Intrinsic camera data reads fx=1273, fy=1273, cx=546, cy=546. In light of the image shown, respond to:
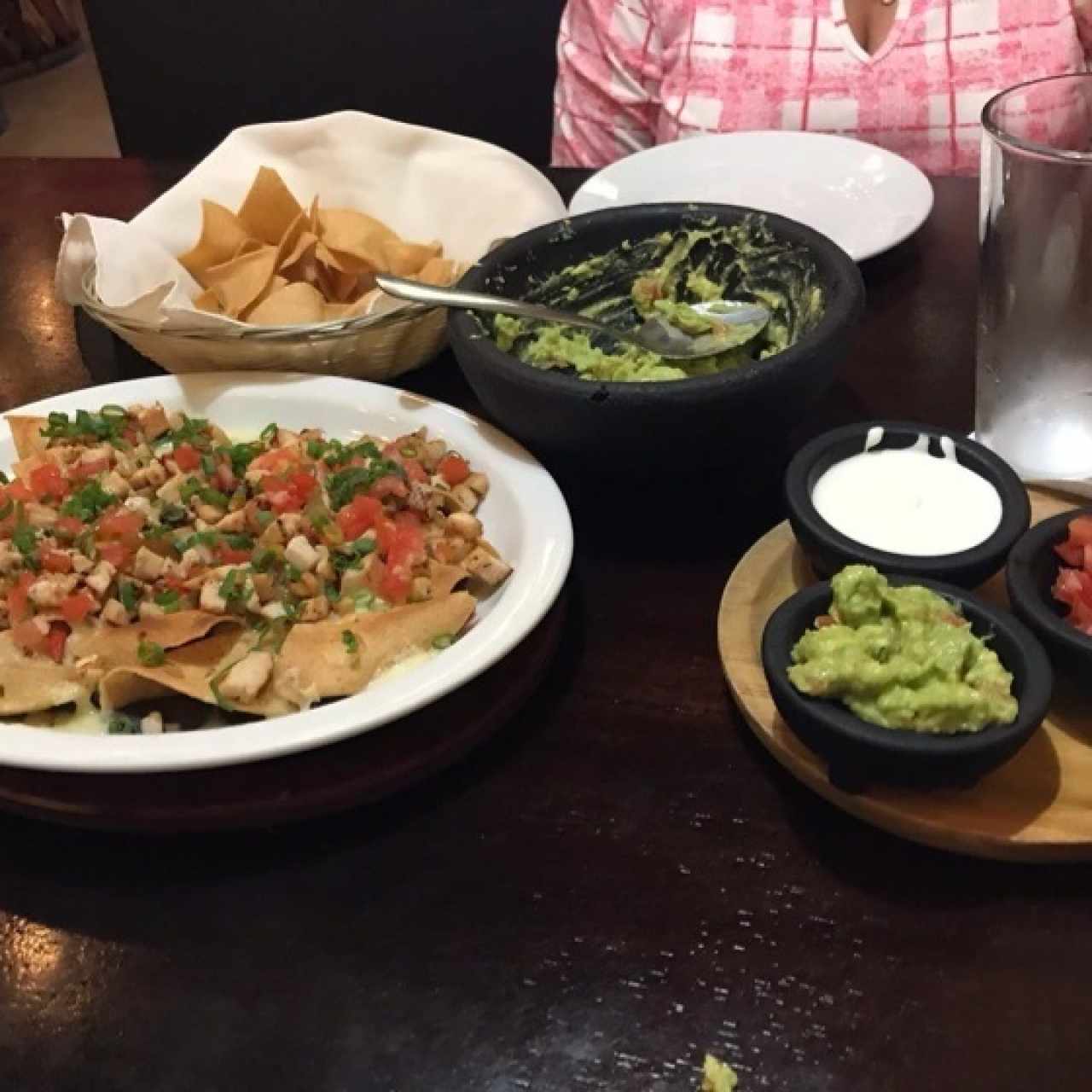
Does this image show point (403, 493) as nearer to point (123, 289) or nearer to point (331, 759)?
point (331, 759)

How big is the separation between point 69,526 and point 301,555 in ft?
0.79

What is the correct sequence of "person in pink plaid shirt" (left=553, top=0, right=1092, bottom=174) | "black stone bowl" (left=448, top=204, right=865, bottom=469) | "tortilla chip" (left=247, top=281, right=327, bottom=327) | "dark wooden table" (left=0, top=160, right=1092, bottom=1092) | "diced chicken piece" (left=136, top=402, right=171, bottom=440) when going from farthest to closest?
"person in pink plaid shirt" (left=553, top=0, right=1092, bottom=174) < "tortilla chip" (left=247, top=281, right=327, bottom=327) < "diced chicken piece" (left=136, top=402, right=171, bottom=440) < "black stone bowl" (left=448, top=204, right=865, bottom=469) < "dark wooden table" (left=0, top=160, right=1092, bottom=1092)

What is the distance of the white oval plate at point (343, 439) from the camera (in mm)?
978

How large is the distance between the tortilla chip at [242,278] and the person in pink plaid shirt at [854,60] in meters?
0.97

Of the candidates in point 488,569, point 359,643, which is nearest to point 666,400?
point 488,569

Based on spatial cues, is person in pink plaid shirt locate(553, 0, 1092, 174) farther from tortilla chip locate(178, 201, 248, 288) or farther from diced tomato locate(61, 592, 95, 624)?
diced tomato locate(61, 592, 95, 624)

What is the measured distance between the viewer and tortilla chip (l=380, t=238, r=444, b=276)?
1629mm

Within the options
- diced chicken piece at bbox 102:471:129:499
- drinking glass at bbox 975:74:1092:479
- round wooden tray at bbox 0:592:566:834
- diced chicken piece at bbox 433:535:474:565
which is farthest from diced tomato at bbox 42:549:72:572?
drinking glass at bbox 975:74:1092:479

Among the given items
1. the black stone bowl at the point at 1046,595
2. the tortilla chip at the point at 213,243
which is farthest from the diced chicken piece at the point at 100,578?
the black stone bowl at the point at 1046,595

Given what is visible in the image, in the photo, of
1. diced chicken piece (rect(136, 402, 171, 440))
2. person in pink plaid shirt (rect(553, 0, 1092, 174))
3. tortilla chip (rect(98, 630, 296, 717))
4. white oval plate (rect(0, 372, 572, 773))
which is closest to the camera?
white oval plate (rect(0, 372, 572, 773))

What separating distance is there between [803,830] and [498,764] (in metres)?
0.26

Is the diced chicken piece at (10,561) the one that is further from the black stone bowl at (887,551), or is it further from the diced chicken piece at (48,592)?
the black stone bowl at (887,551)

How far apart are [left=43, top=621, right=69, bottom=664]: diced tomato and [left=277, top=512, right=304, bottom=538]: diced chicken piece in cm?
22

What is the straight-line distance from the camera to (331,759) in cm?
104
